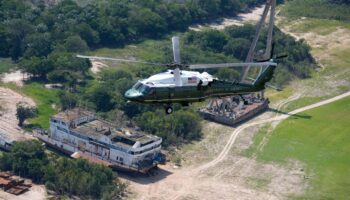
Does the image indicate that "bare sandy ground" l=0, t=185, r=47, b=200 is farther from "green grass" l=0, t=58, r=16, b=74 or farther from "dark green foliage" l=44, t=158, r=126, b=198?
"green grass" l=0, t=58, r=16, b=74

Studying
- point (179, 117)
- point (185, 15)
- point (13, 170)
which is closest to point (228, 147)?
point (179, 117)

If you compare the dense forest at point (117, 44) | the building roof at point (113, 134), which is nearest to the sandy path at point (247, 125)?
the dense forest at point (117, 44)

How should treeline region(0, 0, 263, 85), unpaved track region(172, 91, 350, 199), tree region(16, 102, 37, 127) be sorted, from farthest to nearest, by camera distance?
treeline region(0, 0, 263, 85) → tree region(16, 102, 37, 127) → unpaved track region(172, 91, 350, 199)

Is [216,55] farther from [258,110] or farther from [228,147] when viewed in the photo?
[228,147]

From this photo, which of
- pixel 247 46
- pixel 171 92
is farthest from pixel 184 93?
pixel 247 46

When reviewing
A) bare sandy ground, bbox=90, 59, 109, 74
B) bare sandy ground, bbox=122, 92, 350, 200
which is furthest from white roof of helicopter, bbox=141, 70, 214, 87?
bare sandy ground, bbox=90, 59, 109, 74

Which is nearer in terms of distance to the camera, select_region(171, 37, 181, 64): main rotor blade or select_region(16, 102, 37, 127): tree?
select_region(171, 37, 181, 64): main rotor blade

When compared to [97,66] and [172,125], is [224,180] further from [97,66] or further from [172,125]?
[97,66]
